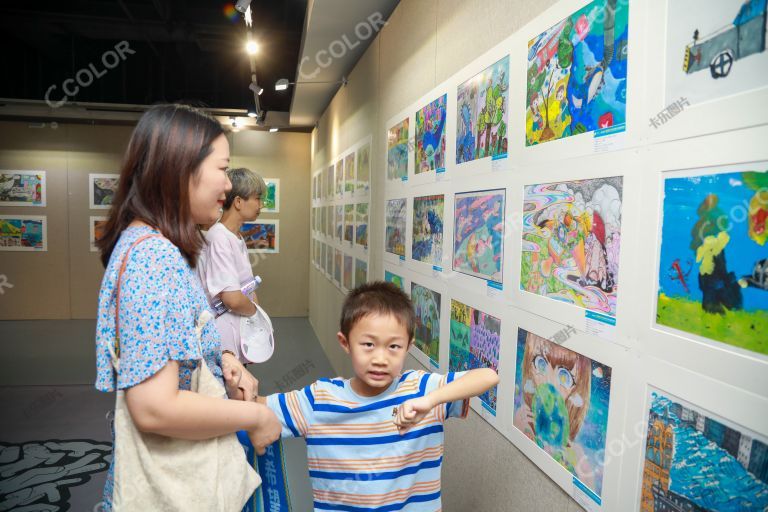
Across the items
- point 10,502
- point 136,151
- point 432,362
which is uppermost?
point 136,151

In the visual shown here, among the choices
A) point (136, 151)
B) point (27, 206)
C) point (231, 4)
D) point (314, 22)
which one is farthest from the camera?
point (27, 206)

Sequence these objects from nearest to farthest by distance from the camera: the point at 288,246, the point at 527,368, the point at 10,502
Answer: the point at 527,368 → the point at 10,502 → the point at 288,246

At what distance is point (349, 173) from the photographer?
507 cm

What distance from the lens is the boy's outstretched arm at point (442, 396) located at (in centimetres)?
113

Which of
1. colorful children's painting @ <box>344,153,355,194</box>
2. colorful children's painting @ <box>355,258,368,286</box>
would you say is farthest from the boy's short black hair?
colorful children's painting @ <box>344,153,355,194</box>

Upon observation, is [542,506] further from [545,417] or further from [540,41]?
[540,41]

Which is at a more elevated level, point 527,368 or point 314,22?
point 314,22

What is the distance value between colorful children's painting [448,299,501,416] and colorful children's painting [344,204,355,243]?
268 cm

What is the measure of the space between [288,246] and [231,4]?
13.4 ft

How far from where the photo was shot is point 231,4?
6695 millimetres

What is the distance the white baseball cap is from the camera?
2.53 meters

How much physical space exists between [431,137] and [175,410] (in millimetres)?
1873

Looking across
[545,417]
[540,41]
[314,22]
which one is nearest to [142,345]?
[545,417]

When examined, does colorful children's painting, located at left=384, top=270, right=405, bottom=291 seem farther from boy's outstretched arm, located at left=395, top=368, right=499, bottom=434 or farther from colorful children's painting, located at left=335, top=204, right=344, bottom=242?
colorful children's painting, located at left=335, top=204, right=344, bottom=242
